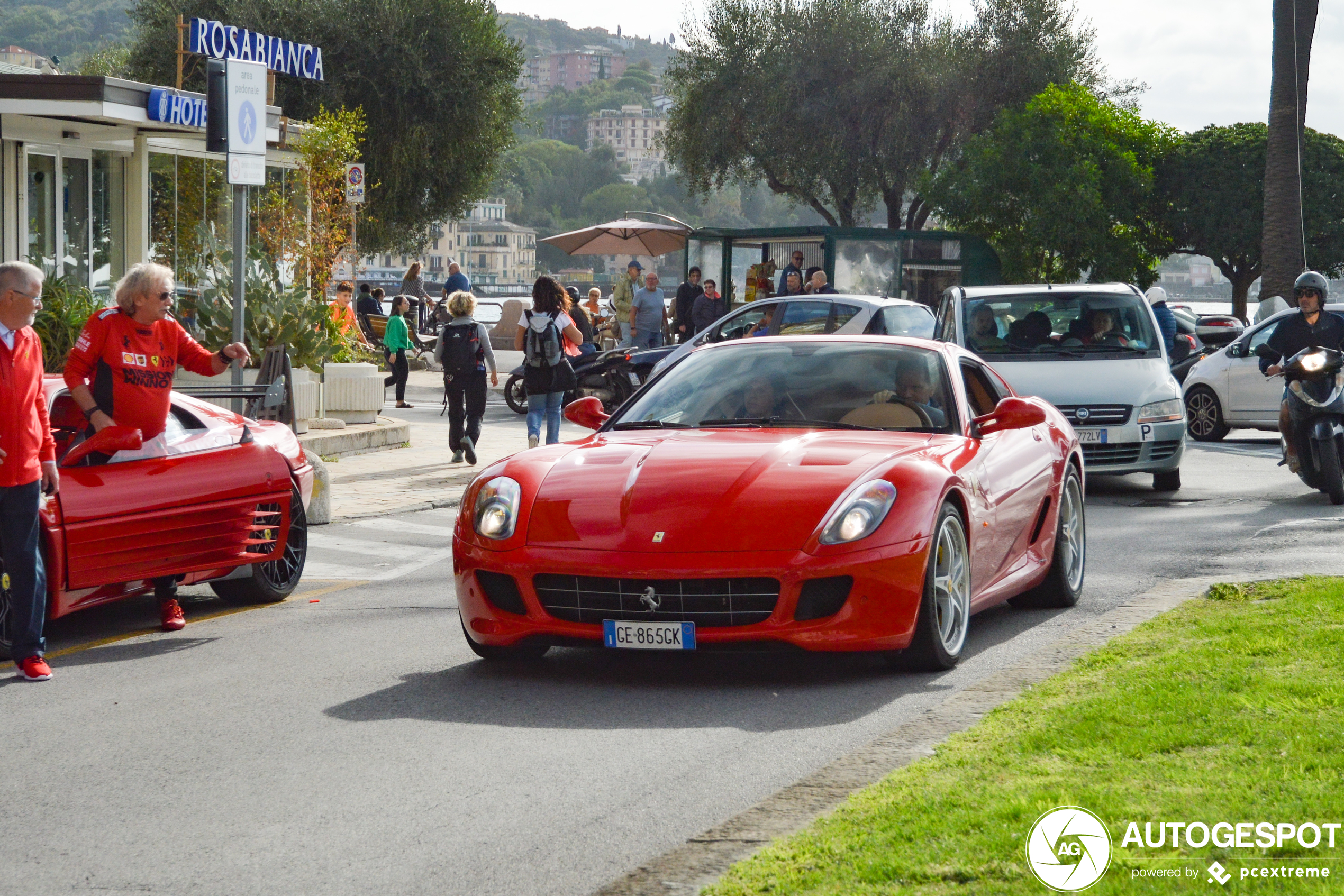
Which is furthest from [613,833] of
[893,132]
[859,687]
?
[893,132]

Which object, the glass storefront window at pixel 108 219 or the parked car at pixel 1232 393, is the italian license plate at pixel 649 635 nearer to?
the parked car at pixel 1232 393

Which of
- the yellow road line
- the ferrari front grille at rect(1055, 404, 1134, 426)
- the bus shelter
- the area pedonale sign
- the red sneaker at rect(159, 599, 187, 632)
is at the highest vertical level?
the area pedonale sign

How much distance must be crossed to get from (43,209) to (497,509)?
54.8ft

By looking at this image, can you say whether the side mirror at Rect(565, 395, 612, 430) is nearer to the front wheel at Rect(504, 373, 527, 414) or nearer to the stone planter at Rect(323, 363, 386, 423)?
the stone planter at Rect(323, 363, 386, 423)

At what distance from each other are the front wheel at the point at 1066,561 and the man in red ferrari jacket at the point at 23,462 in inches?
180

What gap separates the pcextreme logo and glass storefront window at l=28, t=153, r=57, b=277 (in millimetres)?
18937

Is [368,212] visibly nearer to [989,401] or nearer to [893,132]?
[893,132]

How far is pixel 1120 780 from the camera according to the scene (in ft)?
15.6

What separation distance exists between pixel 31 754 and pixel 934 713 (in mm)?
2993

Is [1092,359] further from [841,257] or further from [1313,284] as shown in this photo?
[841,257]

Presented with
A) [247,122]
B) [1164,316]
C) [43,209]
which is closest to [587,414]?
[247,122]

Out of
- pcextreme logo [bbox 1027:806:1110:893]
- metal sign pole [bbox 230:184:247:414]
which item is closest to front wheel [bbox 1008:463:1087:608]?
pcextreme logo [bbox 1027:806:1110:893]

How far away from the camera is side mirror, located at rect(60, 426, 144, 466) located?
26.0 ft

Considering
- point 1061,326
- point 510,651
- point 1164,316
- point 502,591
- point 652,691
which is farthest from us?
point 1164,316
